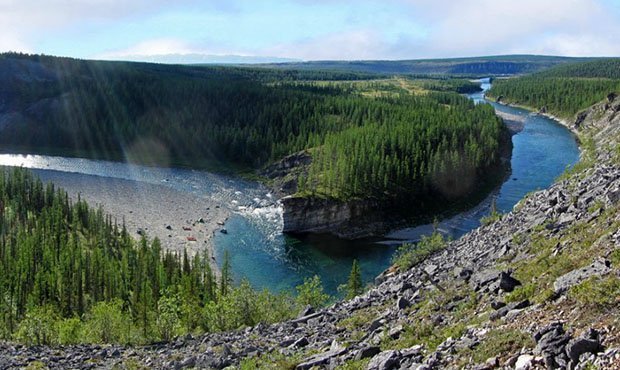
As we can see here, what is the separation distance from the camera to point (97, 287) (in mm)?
91875

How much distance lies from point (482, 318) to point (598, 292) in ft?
21.8

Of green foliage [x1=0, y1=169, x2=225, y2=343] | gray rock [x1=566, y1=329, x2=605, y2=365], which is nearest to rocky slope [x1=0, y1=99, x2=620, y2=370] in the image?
gray rock [x1=566, y1=329, x2=605, y2=365]

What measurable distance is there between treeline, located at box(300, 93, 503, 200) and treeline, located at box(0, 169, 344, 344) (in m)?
47.0

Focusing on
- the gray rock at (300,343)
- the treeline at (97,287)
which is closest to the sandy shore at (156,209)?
the treeline at (97,287)

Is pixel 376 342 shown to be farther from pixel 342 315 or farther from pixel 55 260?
pixel 55 260

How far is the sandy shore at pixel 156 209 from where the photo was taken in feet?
416

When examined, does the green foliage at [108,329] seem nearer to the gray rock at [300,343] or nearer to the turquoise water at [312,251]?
the gray rock at [300,343]

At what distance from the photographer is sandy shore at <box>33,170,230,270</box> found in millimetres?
126938

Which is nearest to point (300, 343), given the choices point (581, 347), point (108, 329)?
point (581, 347)

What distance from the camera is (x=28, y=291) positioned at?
91562 millimetres

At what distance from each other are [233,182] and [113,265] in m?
87.0

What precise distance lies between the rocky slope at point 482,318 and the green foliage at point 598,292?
1.7 inches

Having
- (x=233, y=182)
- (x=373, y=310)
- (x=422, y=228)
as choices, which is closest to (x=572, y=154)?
(x=422, y=228)

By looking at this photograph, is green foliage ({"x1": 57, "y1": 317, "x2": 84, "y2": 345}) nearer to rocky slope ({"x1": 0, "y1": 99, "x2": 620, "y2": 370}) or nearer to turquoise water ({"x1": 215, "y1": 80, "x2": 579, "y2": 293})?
rocky slope ({"x1": 0, "y1": 99, "x2": 620, "y2": 370})
